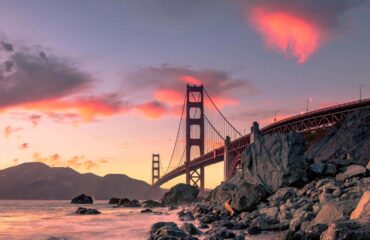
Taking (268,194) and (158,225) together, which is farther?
(268,194)

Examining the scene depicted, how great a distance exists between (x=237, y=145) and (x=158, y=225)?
5592 cm

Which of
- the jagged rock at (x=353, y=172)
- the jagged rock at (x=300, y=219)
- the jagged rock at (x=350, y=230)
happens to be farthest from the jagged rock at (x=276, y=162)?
the jagged rock at (x=350, y=230)

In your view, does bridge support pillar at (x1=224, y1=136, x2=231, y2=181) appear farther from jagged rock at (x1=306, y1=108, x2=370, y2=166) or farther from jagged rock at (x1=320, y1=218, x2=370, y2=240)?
jagged rock at (x1=320, y1=218, x2=370, y2=240)

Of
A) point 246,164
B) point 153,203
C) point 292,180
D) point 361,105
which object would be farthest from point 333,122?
point 292,180

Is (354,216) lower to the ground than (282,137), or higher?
lower

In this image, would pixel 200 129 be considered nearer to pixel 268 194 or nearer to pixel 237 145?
pixel 237 145

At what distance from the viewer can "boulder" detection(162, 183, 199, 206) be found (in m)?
64.8

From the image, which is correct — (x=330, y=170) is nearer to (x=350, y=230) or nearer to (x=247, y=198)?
(x=247, y=198)

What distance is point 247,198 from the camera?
2353 cm

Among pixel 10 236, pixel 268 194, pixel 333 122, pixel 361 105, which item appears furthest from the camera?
pixel 333 122

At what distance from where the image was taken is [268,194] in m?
26.7

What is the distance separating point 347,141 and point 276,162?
23.0 m

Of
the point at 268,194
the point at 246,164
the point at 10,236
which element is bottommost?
the point at 10,236

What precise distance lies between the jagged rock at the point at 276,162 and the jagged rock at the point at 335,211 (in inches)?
498
